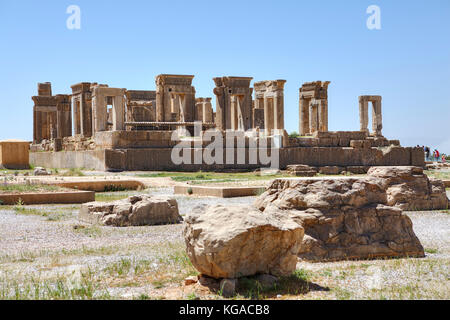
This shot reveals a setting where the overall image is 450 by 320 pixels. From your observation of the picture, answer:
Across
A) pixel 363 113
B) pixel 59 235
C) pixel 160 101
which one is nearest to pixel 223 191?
pixel 59 235

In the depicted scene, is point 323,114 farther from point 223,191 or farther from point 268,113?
point 223,191

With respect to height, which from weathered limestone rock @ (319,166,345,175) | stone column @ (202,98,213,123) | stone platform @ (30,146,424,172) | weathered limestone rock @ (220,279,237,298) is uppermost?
stone column @ (202,98,213,123)

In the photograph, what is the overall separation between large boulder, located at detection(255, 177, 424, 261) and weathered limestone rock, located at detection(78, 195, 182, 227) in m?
3.17

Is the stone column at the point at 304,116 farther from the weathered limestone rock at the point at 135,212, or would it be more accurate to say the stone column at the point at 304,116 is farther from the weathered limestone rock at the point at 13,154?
the weathered limestone rock at the point at 135,212

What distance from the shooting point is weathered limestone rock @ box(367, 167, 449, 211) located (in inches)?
428

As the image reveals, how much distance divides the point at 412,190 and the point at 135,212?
5.83 metres

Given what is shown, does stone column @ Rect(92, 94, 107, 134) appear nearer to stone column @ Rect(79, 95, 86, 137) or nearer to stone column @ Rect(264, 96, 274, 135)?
stone column @ Rect(79, 95, 86, 137)

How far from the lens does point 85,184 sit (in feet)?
48.8

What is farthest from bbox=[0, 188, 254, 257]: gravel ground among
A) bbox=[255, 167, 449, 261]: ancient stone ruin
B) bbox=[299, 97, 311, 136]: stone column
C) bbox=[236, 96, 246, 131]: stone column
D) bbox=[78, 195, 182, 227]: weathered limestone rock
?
bbox=[299, 97, 311, 136]: stone column

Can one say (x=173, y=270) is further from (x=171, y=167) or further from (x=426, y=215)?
(x=171, y=167)

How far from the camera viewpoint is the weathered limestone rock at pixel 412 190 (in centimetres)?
1086

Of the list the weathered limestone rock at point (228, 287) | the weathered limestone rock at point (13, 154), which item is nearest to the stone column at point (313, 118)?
the weathered limestone rock at point (13, 154)

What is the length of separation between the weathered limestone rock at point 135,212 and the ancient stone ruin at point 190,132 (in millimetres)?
12318
